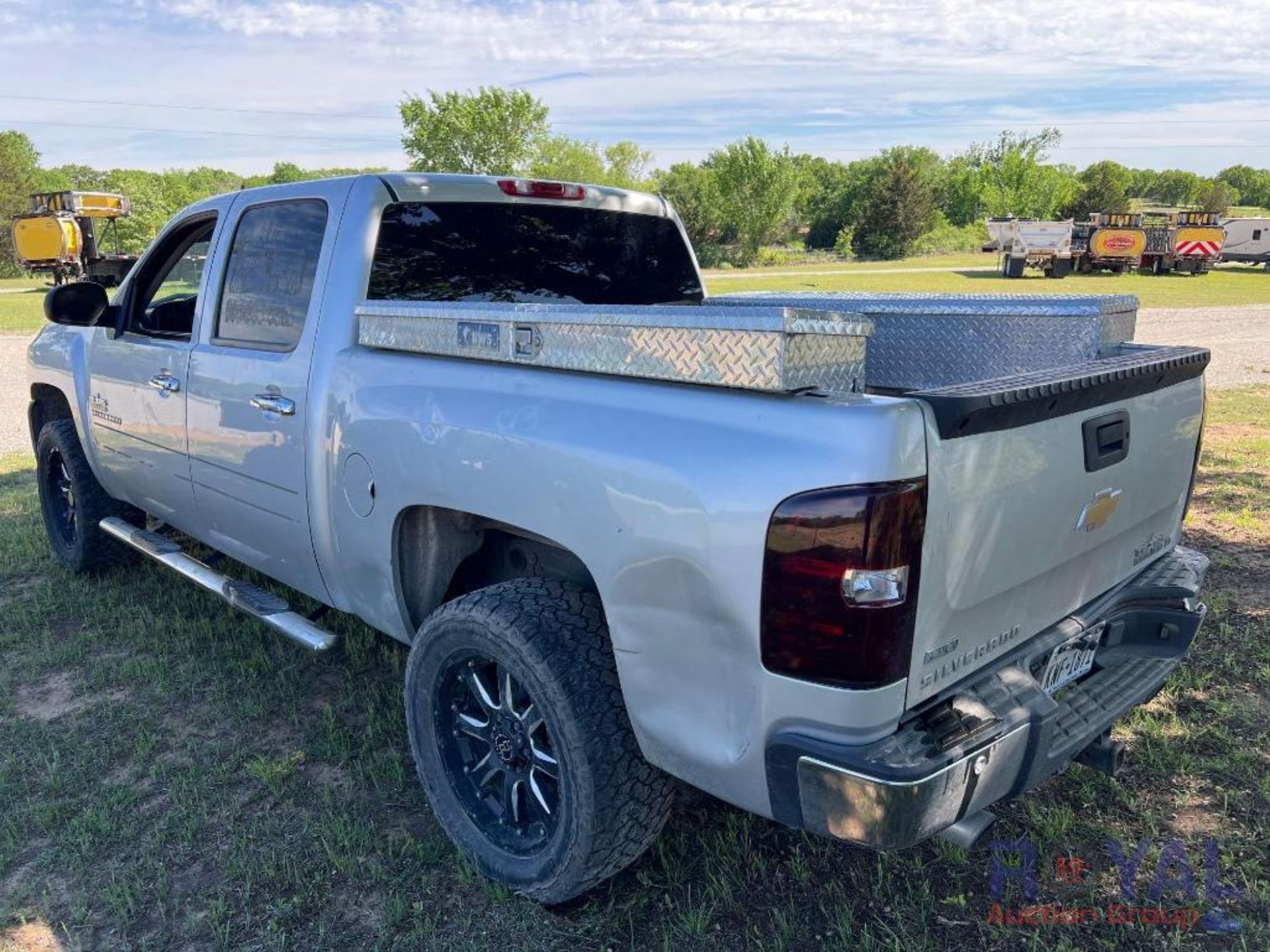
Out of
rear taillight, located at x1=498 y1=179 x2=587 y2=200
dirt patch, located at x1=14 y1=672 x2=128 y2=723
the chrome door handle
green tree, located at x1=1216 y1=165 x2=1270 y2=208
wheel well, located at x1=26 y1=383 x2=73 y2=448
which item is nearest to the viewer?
the chrome door handle

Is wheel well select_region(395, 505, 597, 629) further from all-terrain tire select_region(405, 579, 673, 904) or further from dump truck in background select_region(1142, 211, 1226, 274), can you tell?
dump truck in background select_region(1142, 211, 1226, 274)

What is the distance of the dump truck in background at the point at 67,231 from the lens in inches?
1021

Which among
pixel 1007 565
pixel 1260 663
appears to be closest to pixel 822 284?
pixel 1260 663

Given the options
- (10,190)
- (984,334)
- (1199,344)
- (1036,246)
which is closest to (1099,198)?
(1036,246)

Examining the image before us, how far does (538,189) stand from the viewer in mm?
3631

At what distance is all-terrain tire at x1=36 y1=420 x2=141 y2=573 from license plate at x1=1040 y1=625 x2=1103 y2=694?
461 centimetres

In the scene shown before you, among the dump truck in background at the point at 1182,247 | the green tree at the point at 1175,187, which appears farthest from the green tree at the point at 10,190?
the green tree at the point at 1175,187

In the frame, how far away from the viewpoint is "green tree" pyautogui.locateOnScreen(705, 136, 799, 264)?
6862cm

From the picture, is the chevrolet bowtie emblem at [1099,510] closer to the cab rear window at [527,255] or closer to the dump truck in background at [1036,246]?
the cab rear window at [527,255]

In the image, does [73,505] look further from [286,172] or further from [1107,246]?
[286,172]

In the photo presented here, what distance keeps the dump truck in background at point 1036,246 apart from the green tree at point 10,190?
156 feet

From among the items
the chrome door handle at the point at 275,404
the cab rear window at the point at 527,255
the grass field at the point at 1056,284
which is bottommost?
the grass field at the point at 1056,284

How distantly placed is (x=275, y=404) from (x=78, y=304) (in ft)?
5.58

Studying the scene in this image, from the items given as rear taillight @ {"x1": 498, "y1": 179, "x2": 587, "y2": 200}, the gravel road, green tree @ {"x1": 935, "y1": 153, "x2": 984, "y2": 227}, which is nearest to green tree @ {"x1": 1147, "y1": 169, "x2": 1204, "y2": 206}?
green tree @ {"x1": 935, "y1": 153, "x2": 984, "y2": 227}
